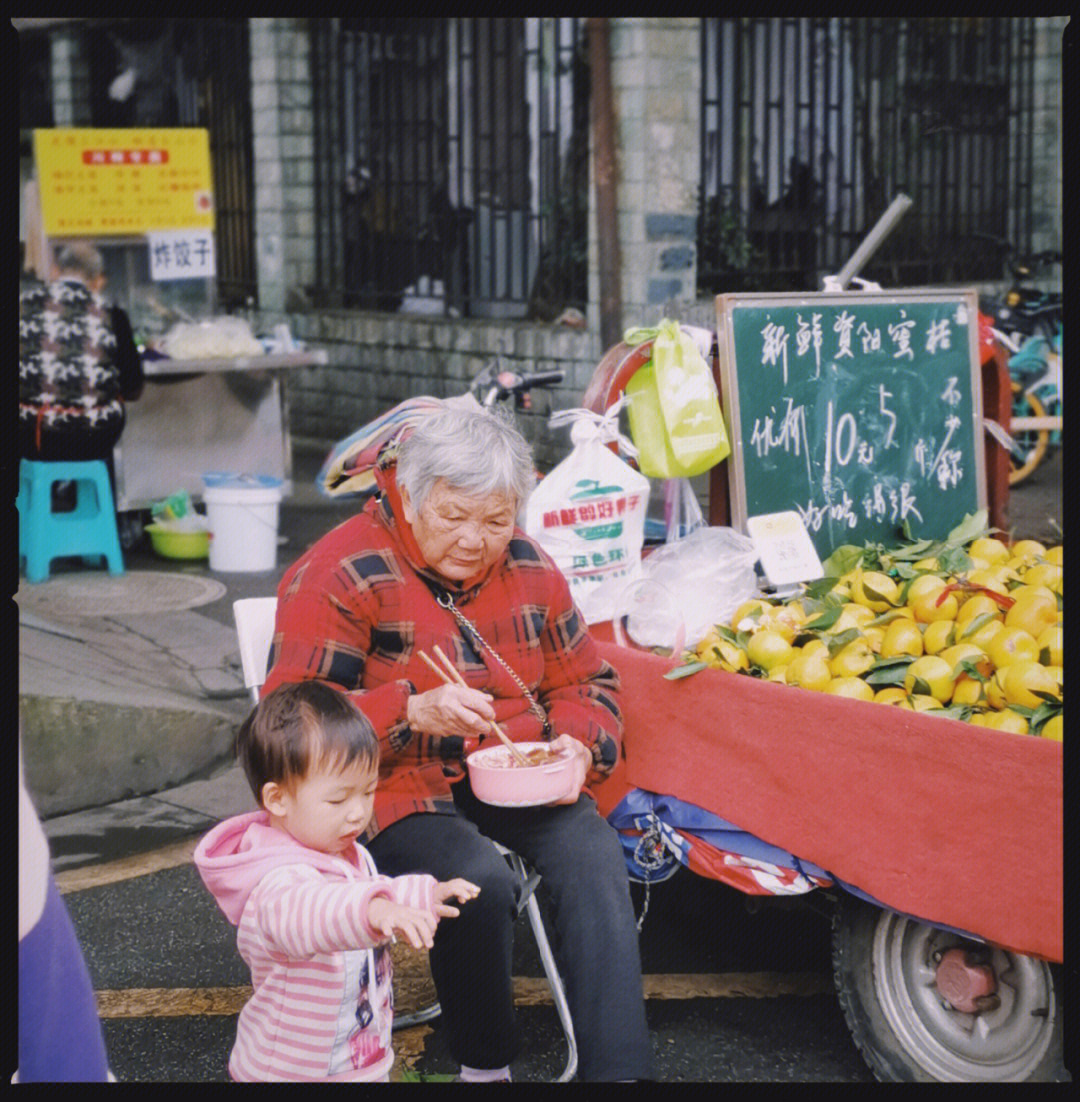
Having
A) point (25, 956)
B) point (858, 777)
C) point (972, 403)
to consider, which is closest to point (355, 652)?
point (858, 777)

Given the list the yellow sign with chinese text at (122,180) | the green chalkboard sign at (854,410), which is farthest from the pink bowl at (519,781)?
the yellow sign with chinese text at (122,180)

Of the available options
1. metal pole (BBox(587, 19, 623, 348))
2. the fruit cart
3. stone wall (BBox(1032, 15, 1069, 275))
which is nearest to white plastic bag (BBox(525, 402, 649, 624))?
the fruit cart

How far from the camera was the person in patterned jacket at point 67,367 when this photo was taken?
274 inches

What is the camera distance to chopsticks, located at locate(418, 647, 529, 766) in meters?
2.95

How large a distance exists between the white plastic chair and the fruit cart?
36cm

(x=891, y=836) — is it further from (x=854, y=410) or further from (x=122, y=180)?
(x=122, y=180)

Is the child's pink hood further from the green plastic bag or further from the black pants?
the green plastic bag

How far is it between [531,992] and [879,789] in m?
1.22

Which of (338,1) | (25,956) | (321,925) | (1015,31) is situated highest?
(1015,31)

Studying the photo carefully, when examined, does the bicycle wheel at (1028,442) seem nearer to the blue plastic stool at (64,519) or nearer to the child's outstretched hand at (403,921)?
the blue plastic stool at (64,519)

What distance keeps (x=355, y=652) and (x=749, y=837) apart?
3.00 feet

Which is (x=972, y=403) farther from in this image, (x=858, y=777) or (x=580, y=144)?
(x=580, y=144)

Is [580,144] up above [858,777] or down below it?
above

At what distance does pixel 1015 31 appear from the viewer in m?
11.8
